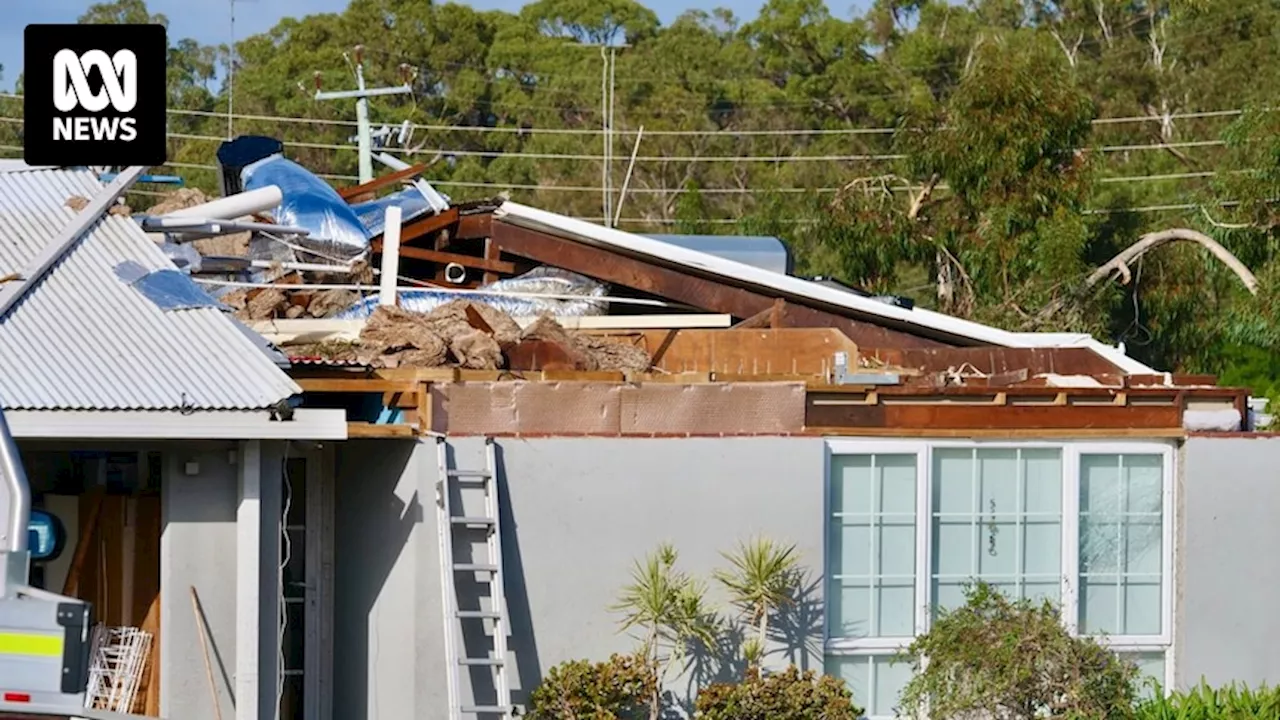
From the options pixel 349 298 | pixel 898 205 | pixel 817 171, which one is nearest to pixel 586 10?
pixel 817 171

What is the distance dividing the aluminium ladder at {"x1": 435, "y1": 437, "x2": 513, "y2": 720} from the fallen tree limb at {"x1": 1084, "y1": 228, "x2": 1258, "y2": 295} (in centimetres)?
1675

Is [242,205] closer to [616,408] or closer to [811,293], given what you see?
[616,408]

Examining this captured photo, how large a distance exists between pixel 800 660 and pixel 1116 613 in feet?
7.59

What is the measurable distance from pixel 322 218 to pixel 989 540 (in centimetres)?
680

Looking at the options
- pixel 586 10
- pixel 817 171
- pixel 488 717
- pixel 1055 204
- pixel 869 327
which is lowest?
pixel 488 717

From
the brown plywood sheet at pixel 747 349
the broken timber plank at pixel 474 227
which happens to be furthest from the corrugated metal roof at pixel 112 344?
the broken timber plank at pixel 474 227

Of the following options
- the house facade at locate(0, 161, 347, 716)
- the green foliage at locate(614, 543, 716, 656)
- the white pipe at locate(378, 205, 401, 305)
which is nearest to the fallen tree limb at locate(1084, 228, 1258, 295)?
the white pipe at locate(378, 205, 401, 305)

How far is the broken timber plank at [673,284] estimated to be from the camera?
16281mm

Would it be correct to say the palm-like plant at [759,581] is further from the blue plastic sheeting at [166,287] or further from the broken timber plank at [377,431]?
the blue plastic sheeting at [166,287]

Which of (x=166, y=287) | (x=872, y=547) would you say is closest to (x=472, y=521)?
(x=166, y=287)

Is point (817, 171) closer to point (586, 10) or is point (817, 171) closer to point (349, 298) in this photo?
point (586, 10)

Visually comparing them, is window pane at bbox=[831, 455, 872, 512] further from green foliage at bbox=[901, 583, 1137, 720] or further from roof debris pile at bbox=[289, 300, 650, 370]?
roof debris pile at bbox=[289, 300, 650, 370]

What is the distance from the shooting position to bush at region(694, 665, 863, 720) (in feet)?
40.2

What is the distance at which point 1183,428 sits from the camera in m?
13.4
